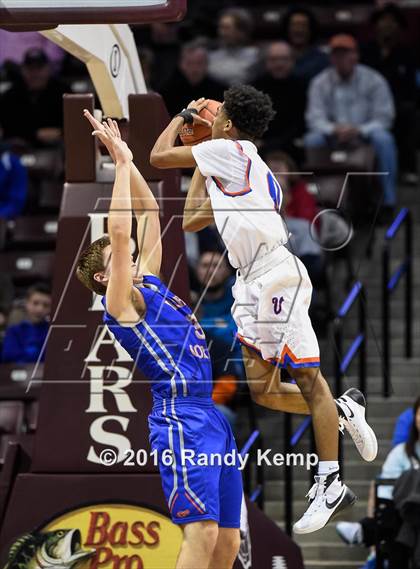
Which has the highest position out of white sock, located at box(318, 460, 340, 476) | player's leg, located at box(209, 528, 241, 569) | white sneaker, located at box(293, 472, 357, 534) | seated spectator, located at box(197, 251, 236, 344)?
seated spectator, located at box(197, 251, 236, 344)

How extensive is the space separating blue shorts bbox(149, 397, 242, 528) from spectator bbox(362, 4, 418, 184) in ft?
22.2

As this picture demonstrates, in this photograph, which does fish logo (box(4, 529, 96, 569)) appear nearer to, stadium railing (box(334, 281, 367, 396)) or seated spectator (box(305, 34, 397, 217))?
stadium railing (box(334, 281, 367, 396))

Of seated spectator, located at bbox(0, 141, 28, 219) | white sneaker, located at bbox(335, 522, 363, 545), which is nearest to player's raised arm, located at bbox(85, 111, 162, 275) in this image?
white sneaker, located at bbox(335, 522, 363, 545)

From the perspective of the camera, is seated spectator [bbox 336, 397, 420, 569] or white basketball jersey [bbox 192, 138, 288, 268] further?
seated spectator [bbox 336, 397, 420, 569]

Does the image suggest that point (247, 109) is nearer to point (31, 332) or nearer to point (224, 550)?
point (224, 550)

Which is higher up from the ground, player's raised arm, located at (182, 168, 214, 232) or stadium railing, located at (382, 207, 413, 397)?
player's raised arm, located at (182, 168, 214, 232)

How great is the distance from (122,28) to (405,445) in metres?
3.24

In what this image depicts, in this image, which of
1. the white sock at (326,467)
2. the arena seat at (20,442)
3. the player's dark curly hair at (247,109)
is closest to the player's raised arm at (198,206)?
the player's dark curly hair at (247,109)

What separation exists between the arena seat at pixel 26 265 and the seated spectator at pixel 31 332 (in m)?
1.06

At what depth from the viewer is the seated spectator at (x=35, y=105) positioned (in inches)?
543

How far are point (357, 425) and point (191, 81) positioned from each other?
5947 millimetres

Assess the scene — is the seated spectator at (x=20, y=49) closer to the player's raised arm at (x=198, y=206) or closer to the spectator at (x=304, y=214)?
the spectator at (x=304, y=214)

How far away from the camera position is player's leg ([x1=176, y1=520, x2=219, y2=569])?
681 centimetres

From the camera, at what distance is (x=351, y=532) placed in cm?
959
